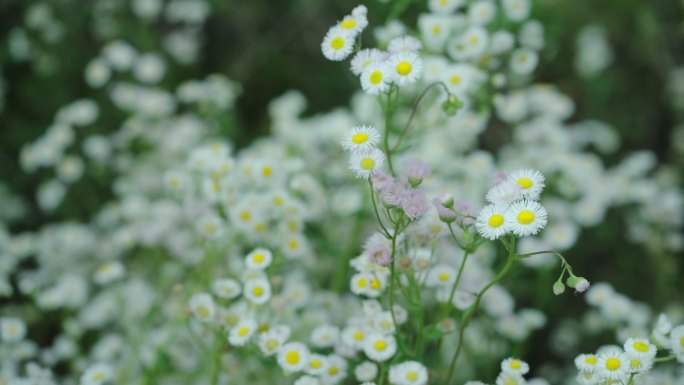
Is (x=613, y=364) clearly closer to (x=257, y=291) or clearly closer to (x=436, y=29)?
(x=257, y=291)

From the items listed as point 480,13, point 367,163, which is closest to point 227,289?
point 367,163

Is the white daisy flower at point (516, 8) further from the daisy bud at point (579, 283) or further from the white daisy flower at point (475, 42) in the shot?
the daisy bud at point (579, 283)

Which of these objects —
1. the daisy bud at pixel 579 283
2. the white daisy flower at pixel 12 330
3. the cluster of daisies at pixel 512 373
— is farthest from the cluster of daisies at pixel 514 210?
the white daisy flower at pixel 12 330

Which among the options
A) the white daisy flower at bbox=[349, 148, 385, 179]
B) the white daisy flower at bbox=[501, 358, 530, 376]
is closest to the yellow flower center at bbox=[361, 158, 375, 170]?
the white daisy flower at bbox=[349, 148, 385, 179]

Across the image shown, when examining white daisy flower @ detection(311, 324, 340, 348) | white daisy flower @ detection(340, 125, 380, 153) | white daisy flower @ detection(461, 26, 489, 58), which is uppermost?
white daisy flower @ detection(461, 26, 489, 58)

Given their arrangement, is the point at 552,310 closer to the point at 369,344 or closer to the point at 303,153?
the point at 303,153

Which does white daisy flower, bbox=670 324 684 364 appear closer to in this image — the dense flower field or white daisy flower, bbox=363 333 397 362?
the dense flower field
